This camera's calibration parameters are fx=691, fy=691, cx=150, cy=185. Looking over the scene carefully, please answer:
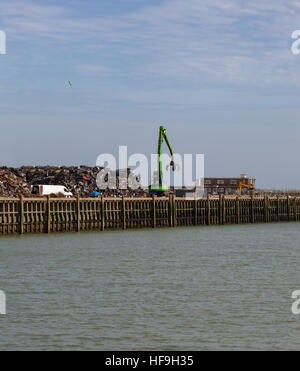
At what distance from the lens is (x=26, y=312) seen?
2598 centimetres

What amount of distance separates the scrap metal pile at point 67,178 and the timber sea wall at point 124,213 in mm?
20533

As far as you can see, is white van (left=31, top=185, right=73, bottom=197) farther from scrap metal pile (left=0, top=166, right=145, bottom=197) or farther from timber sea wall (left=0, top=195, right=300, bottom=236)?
timber sea wall (left=0, top=195, right=300, bottom=236)

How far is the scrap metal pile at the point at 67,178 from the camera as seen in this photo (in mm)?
108250

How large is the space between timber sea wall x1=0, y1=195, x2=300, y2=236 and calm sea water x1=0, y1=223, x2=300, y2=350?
11.4m

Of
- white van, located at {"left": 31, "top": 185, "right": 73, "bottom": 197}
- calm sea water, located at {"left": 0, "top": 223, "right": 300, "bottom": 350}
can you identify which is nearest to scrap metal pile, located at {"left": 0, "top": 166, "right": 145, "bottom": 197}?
white van, located at {"left": 31, "top": 185, "right": 73, "bottom": 197}

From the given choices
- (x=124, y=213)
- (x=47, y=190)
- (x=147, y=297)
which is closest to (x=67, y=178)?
(x=47, y=190)

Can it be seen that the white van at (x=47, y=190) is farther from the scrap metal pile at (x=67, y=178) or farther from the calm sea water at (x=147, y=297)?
the calm sea water at (x=147, y=297)

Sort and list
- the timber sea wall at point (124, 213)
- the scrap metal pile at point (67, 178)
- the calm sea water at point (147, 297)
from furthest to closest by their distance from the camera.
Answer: the scrap metal pile at point (67, 178) → the timber sea wall at point (124, 213) → the calm sea water at point (147, 297)

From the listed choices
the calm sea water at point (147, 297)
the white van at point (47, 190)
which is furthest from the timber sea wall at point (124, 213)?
the white van at point (47, 190)

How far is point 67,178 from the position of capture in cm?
11544
